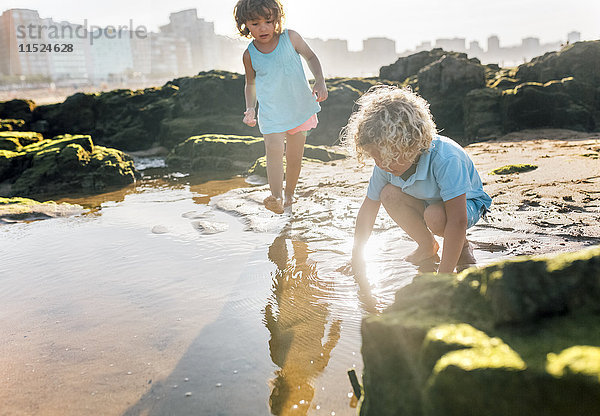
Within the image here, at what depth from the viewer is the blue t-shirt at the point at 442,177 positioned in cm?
234

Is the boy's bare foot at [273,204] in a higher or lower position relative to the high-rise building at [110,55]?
lower

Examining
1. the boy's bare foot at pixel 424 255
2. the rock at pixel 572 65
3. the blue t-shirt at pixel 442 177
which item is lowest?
the boy's bare foot at pixel 424 255

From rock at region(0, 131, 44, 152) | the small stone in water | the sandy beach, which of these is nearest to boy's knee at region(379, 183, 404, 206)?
the sandy beach

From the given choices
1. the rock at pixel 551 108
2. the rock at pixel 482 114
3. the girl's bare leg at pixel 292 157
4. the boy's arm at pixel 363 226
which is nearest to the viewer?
the boy's arm at pixel 363 226

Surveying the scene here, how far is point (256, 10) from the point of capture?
3578mm

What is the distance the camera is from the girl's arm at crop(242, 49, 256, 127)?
388 cm

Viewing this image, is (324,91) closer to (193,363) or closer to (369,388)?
(193,363)

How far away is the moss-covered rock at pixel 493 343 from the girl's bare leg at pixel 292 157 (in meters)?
2.95

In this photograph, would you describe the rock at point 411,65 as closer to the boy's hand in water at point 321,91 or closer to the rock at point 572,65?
the rock at point 572,65

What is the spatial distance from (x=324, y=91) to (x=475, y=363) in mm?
3160

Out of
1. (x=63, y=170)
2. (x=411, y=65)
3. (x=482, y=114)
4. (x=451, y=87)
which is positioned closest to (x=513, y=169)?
(x=482, y=114)

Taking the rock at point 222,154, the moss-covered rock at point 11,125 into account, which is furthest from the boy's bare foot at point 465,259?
the moss-covered rock at point 11,125

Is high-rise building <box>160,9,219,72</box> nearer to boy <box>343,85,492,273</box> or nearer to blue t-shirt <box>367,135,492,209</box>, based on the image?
boy <box>343,85,492,273</box>

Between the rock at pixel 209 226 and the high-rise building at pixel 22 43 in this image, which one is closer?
the rock at pixel 209 226
